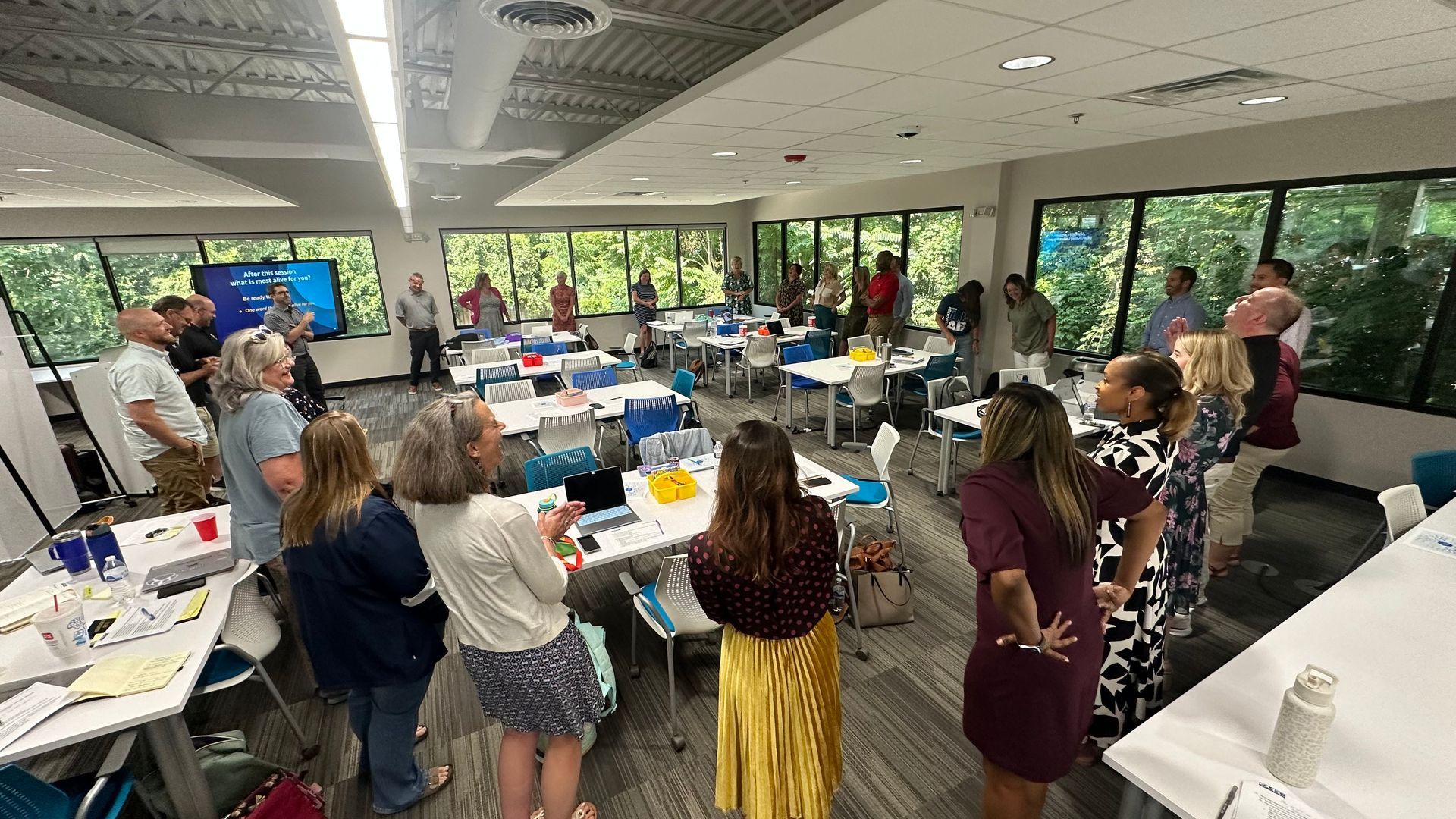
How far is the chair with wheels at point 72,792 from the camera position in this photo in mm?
1492

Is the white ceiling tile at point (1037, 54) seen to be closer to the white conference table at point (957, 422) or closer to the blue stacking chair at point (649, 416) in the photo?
the white conference table at point (957, 422)

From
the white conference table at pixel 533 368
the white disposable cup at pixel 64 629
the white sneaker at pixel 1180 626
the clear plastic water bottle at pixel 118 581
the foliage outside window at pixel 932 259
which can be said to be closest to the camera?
the white disposable cup at pixel 64 629

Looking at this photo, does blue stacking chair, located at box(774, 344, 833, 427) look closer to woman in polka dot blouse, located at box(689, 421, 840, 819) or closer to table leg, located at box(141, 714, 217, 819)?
woman in polka dot blouse, located at box(689, 421, 840, 819)

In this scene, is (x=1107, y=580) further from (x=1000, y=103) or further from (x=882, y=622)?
(x=1000, y=103)

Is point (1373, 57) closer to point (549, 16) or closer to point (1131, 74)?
point (1131, 74)

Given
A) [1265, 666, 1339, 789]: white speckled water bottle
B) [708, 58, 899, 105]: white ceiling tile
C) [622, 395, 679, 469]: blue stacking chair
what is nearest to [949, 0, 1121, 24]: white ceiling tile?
[708, 58, 899, 105]: white ceiling tile

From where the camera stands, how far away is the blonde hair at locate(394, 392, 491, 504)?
1.59 m

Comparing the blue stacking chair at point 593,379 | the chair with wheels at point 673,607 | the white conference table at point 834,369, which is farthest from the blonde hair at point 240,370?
the white conference table at point 834,369

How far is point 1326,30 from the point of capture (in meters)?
2.29

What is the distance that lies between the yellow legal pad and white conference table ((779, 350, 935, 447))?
4833 mm

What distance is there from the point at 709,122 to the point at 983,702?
359 cm

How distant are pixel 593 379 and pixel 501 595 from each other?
3952 millimetres

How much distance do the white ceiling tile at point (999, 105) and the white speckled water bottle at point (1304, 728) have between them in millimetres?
3079

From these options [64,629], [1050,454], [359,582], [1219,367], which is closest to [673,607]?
[359,582]
